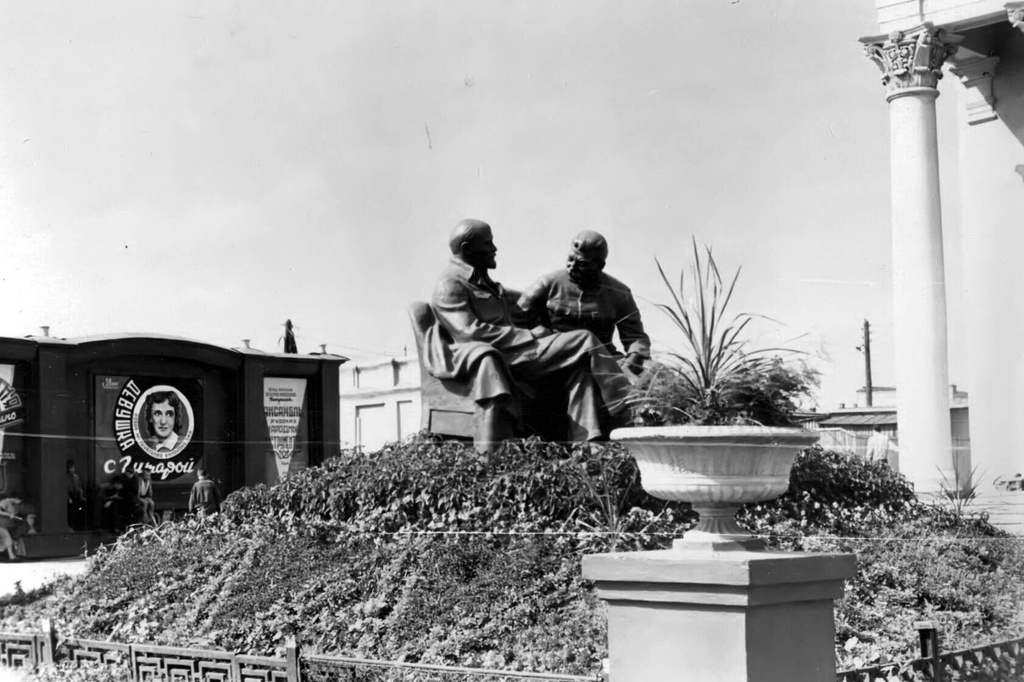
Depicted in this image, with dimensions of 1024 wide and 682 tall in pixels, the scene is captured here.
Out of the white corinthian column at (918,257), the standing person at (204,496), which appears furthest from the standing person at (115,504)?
the white corinthian column at (918,257)

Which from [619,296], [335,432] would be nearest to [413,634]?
[619,296]

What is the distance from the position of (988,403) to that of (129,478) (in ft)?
35.5

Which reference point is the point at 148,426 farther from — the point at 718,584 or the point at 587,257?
the point at 718,584

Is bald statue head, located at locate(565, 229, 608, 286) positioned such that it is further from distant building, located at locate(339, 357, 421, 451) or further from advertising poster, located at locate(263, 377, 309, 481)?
advertising poster, located at locate(263, 377, 309, 481)

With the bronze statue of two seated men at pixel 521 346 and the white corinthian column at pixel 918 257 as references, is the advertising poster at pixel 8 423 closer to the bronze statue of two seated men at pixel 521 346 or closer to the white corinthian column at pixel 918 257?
the bronze statue of two seated men at pixel 521 346

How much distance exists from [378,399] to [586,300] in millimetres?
7723

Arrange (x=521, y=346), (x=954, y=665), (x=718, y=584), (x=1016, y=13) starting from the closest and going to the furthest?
(x=718, y=584) < (x=954, y=665) < (x=521, y=346) < (x=1016, y=13)

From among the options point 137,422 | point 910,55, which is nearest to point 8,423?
point 137,422

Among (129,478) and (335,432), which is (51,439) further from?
(335,432)

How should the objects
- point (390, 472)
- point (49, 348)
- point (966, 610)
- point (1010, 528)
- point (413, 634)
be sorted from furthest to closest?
1. point (49, 348)
2. point (1010, 528)
3. point (390, 472)
4. point (966, 610)
5. point (413, 634)

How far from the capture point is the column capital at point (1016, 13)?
11.9 metres

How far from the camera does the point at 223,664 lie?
207 inches

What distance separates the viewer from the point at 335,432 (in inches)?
635

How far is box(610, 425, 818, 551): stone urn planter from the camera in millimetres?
3361
